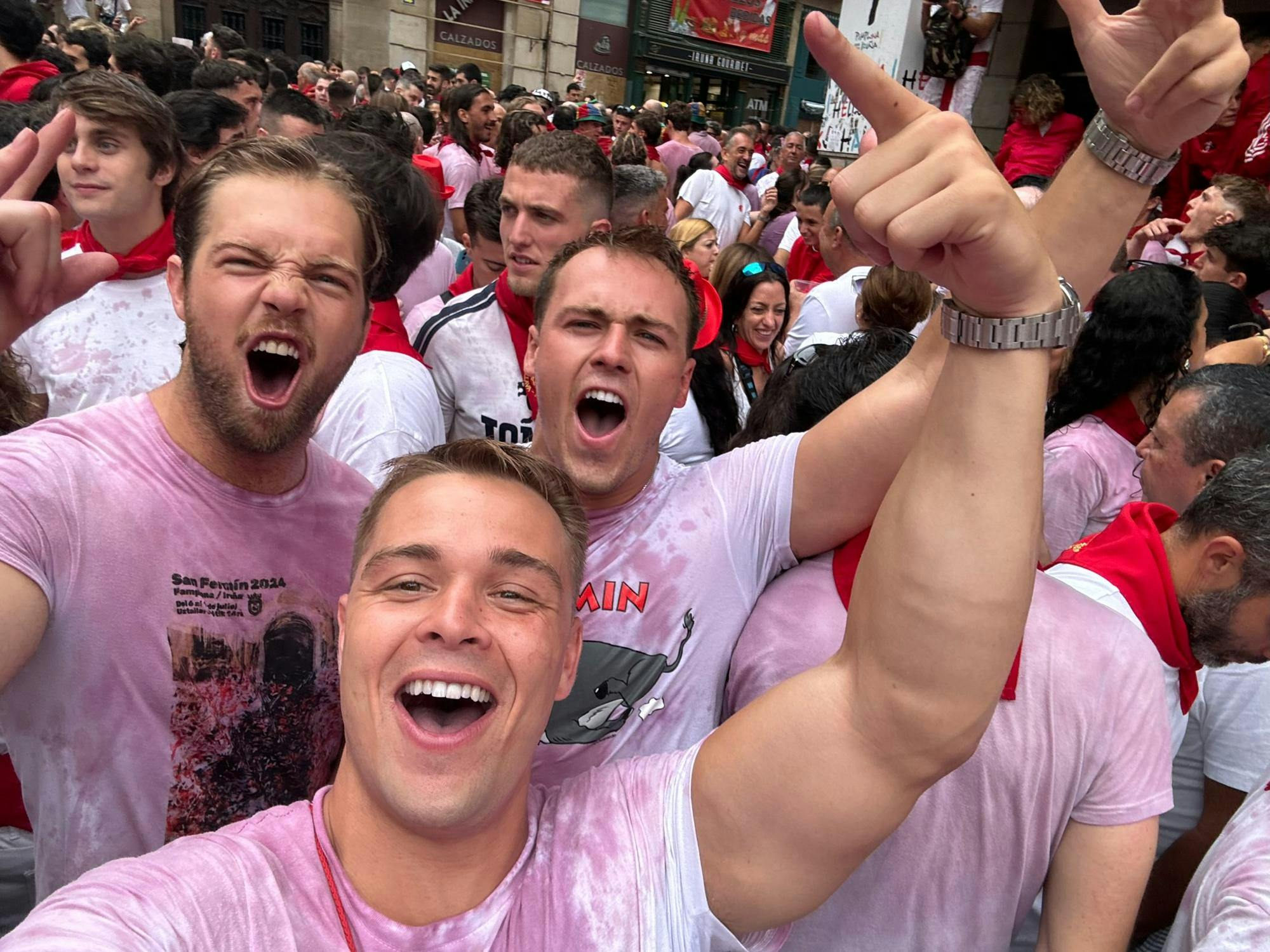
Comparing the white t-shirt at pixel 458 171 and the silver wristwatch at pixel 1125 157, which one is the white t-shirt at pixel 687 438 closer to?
the silver wristwatch at pixel 1125 157

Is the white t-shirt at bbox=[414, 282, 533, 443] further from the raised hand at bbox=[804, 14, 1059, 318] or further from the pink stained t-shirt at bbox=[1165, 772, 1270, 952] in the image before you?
the pink stained t-shirt at bbox=[1165, 772, 1270, 952]

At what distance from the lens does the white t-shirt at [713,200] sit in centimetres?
747

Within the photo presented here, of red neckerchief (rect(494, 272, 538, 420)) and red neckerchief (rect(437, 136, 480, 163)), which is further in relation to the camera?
red neckerchief (rect(437, 136, 480, 163))

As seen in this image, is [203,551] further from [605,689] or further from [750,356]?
[750,356]

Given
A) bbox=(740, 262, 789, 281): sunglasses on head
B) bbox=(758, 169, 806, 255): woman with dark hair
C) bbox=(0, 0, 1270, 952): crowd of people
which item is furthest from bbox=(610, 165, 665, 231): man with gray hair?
bbox=(758, 169, 806, 255): woman with dark hair

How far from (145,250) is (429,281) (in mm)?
1930

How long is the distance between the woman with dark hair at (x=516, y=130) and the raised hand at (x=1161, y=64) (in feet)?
16.1

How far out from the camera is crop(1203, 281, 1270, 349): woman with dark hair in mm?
4164

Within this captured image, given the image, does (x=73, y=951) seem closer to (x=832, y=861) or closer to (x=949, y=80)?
(x=832, y=861)

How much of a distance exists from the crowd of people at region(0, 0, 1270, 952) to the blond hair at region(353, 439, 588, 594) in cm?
1

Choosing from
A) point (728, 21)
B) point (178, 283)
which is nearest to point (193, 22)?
point (728, 21)

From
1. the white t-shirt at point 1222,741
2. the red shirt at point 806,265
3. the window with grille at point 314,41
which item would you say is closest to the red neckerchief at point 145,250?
the white t-shirt at point 1222,741

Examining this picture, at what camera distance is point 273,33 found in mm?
25328

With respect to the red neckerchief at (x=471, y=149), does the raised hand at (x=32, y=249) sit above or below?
above
